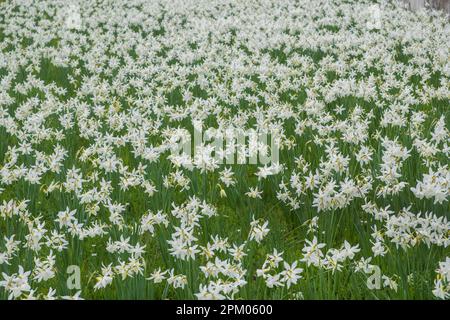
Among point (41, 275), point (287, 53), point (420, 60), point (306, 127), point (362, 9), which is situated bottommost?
point (41, 275)

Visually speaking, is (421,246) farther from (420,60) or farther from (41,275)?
(420,60)

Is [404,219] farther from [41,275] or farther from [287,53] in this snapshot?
[287,53]

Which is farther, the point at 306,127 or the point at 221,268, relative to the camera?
the point at 306,127

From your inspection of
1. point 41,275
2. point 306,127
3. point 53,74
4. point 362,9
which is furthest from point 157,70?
point 362,9
